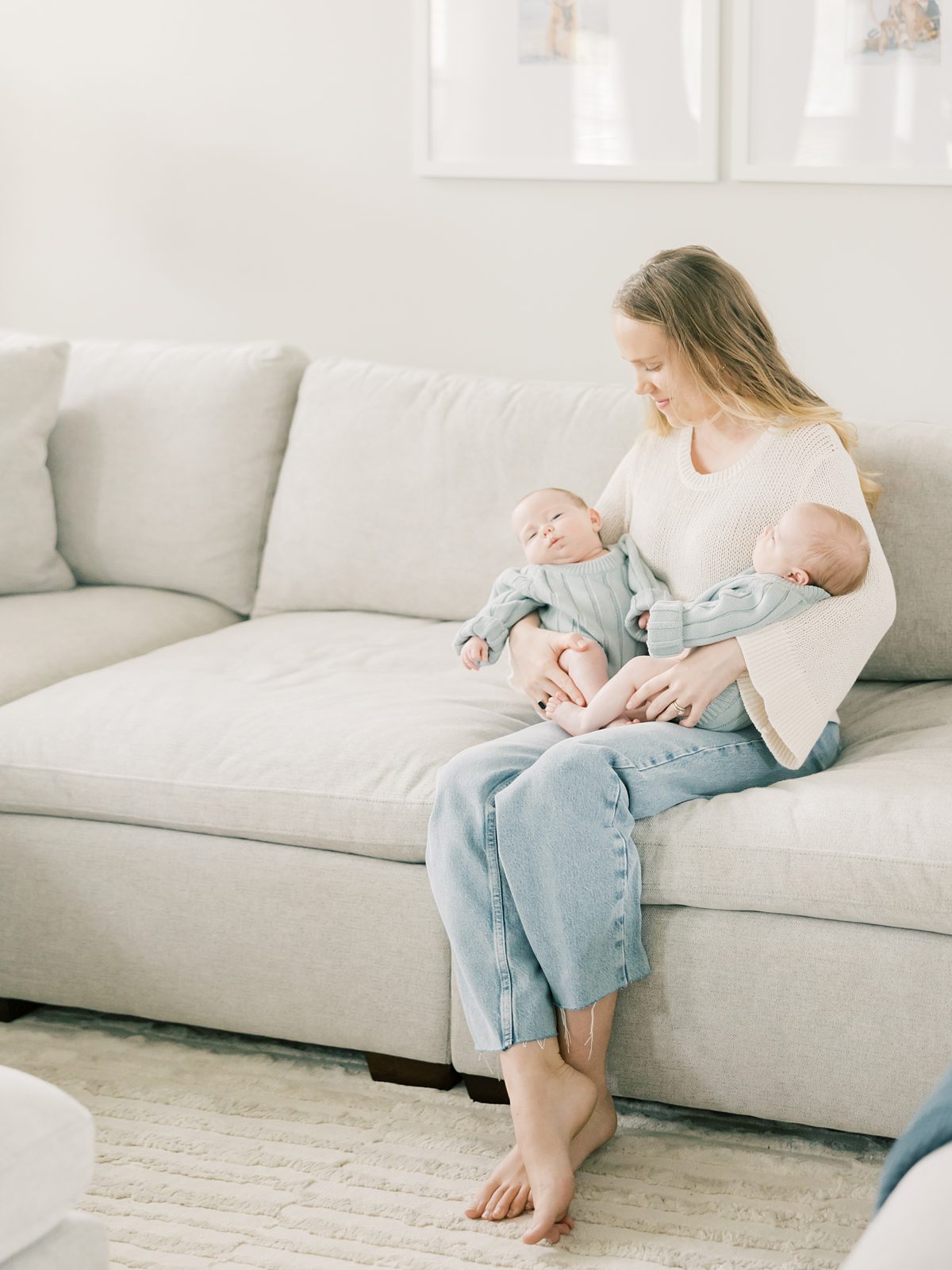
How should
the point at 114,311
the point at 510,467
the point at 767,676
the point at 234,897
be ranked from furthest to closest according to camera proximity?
1. the point at 114,311
2. the point at 510,467
3. the point at 234,897
4. the point at 767,676

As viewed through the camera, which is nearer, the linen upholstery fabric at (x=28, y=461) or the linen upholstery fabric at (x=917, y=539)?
the linen upholstery fabric at (x=917, y=539)

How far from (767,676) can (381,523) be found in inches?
36.7

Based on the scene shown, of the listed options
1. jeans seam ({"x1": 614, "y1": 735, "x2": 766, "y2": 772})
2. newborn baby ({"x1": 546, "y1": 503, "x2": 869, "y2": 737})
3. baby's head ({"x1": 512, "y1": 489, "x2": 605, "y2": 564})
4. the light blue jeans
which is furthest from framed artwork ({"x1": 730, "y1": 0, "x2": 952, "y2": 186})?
the light blue jeans

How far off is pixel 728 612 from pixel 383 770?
488 mm

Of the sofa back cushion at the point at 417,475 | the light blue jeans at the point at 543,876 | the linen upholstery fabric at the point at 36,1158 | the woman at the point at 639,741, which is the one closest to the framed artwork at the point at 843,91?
the sofa back cushion at the point at 417,475

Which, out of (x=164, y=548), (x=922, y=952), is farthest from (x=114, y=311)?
(x=922, y=952)

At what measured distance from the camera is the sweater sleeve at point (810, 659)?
70.6 inches

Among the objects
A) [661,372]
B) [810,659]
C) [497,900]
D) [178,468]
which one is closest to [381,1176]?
[497,900]

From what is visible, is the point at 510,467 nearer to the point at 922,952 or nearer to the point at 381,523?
the point at 381,523

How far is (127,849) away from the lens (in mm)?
1970

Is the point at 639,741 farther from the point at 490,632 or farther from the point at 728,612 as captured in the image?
the point at 490,632

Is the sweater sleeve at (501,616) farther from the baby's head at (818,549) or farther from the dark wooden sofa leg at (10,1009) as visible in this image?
the dark wooden sofa leg at (10,1009)

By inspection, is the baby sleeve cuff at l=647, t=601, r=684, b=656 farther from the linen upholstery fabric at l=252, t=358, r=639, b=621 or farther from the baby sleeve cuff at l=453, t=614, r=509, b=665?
the linen upholstery fabric at l=252, t=358, r=639, b=621

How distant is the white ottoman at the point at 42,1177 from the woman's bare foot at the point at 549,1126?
612 mm
